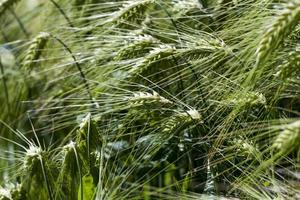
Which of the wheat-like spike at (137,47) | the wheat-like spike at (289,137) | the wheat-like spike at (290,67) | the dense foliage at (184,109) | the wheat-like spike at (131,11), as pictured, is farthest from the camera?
the wheat-like spike at (131,11)

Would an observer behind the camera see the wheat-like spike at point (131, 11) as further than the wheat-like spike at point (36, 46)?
No

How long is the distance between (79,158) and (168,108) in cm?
23

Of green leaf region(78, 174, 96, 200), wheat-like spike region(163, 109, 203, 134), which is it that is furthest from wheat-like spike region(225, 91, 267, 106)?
green leaf region(78, 174, 96, 200)

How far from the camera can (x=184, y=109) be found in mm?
1754

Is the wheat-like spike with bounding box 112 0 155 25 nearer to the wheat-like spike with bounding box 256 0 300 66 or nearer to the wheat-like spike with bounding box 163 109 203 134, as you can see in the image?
the wheat-like spike with bounding box 163 109 203 134

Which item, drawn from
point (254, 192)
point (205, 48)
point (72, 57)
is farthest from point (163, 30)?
point (254, 192)

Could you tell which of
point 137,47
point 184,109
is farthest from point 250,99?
point 137,47

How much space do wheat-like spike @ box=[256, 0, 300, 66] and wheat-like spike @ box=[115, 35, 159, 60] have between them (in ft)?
1.75

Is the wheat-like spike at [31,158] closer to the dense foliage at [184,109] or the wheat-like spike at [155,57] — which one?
the dense foliage at [184,109]

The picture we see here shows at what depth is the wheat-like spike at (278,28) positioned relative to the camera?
4.11 ft

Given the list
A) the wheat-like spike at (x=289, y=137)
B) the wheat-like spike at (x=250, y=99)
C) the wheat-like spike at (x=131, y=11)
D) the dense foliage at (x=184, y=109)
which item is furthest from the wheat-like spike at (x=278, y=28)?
the wheat-like spike at (x=131, y=11)

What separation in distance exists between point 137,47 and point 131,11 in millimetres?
164

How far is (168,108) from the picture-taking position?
174cm

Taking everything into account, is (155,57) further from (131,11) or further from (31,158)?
(31,158)
